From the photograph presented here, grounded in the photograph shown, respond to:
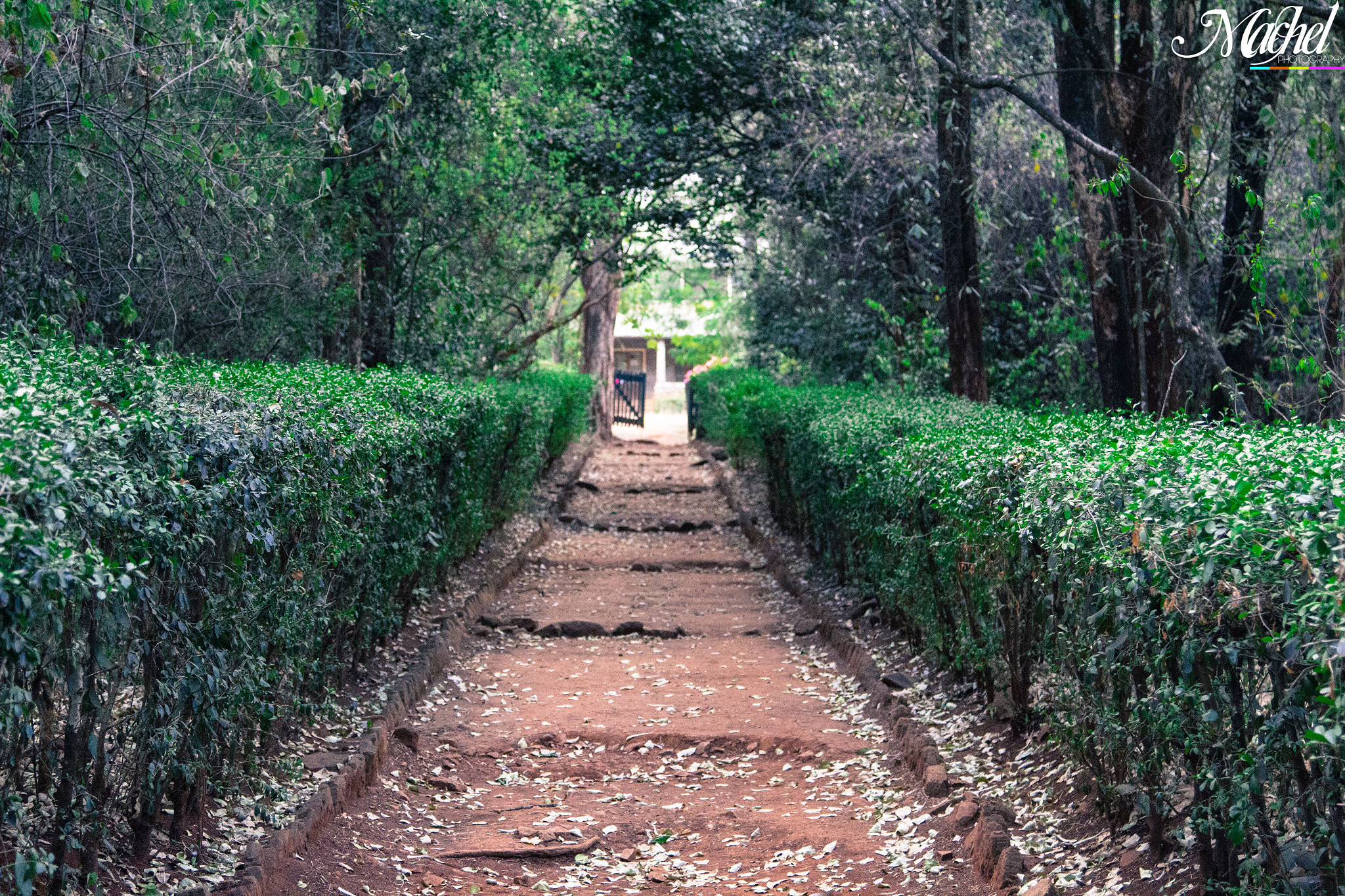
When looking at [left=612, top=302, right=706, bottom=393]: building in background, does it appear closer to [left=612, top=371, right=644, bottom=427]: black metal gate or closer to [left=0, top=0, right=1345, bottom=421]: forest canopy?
[left=612, top=371, right=644, bottom=427]: black metal gate

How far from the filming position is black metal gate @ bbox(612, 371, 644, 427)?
36.6m

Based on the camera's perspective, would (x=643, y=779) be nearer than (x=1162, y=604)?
No

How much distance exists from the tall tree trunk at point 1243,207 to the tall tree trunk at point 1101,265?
868 millimetres

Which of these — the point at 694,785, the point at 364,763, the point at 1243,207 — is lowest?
the point at 694,785

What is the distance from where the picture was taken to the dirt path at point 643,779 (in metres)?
4.41

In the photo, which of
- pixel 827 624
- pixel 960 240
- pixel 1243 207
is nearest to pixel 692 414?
pixel 960 240

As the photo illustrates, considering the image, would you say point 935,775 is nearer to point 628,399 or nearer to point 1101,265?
point 1101,265

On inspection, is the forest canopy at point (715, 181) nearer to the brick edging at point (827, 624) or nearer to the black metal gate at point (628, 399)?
the brick edging at point (827, 624)

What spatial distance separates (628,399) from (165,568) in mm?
33840

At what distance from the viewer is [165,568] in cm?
353

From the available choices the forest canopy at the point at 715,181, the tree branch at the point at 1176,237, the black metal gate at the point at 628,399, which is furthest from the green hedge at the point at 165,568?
the black metal gate at the point at 628,399

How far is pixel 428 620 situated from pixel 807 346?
1081 centimetres

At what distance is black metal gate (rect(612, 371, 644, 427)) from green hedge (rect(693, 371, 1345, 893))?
99.2 feet

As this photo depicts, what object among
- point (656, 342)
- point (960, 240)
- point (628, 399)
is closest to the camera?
point (960, 240)
